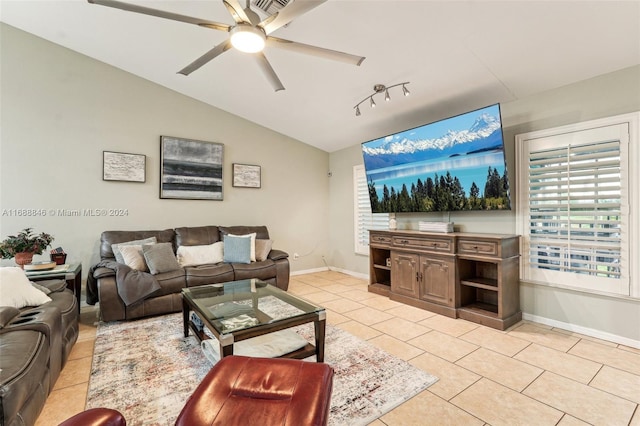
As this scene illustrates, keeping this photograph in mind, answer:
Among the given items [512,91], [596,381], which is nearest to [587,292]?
[596,381]

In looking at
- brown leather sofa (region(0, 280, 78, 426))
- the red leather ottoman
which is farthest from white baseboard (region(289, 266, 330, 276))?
the red leather ottoman

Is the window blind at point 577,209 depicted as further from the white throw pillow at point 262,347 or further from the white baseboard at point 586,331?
the white throw pillow at point 262,347

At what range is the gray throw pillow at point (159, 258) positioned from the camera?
3.65 meters

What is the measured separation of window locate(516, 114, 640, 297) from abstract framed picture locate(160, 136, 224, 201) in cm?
425

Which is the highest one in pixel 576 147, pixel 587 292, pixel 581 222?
pixel 576 147

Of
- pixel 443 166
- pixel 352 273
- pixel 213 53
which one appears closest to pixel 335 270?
pixel 352 273

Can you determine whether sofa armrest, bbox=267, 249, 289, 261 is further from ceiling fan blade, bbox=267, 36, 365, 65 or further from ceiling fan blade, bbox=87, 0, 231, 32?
ceiling fan blade, bbox=87, 0, 231, 32

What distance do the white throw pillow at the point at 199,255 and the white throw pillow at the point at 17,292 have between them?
5.96 feet

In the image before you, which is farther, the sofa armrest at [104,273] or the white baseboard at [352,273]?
the white baseboard at [352,273]

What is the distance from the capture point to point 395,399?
Answer: 1.97 metres

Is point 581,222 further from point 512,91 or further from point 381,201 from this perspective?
point 381,201

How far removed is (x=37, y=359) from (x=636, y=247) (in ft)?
14.6

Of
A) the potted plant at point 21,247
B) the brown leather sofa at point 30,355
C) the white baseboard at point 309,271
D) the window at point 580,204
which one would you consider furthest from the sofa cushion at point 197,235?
the window at point 580,204

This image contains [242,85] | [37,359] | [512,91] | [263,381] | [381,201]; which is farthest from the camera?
[381,201]
